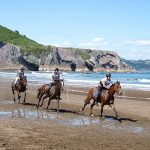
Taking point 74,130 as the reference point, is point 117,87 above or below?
above

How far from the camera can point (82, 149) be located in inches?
499

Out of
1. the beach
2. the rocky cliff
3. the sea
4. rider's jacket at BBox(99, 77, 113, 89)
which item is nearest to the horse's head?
rider's jacket at BBox(99, 77, 113, 89)

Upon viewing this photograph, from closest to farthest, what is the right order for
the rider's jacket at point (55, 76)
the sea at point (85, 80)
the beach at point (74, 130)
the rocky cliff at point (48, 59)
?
the beach at point (74, 130) < the rider's jacket at point (55, 76) < the sea at point (85, 80) < the rocky cliff at point (48, 59)

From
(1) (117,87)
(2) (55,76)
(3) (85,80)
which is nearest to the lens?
(1) (117,87)

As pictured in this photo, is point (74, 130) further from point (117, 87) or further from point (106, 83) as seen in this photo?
point (106, 83)

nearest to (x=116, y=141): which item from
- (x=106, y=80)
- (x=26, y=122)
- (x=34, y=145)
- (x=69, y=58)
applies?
(x=34, y=145)

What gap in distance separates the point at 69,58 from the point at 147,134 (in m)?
167

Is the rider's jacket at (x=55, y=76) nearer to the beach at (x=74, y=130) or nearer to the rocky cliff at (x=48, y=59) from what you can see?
the beach at (x=74, y=130)

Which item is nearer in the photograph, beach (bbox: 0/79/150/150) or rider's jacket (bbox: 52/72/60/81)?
beach (bbox: 0/79/150/150)

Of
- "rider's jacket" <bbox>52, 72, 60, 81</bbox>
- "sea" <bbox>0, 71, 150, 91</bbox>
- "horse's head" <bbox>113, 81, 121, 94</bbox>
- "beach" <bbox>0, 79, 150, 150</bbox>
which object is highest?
"rider's jacket" <bbox>52, 72, 60, 81</bbox>

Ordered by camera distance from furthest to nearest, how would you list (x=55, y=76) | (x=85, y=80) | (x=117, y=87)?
1. (x=85, y=80)
2. (x=55, y=76)
3. (x=117, y=87)

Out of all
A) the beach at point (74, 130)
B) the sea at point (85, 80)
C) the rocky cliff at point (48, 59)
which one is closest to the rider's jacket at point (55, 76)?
the beach at point (74, 130)

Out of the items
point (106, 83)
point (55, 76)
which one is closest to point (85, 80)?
point (55, 76)

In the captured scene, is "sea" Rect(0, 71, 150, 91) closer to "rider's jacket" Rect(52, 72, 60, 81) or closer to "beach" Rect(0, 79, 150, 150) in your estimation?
"rider's jacket" Rect(52, 72, 60, 81)
